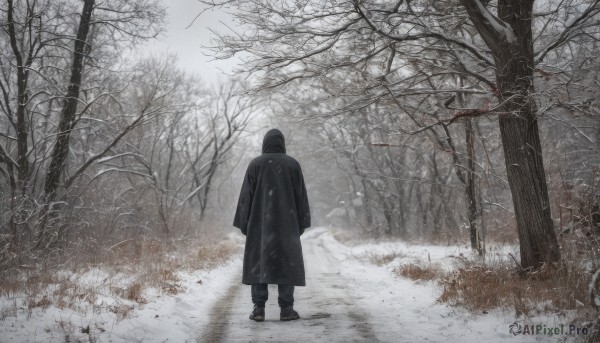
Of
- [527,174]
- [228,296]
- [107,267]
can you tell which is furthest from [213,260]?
[527,174]

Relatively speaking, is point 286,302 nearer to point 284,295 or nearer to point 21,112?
point 284,295

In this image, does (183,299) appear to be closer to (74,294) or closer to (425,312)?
(74,294)

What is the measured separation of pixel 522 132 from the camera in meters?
5.57

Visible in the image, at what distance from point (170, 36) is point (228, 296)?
6524 mm

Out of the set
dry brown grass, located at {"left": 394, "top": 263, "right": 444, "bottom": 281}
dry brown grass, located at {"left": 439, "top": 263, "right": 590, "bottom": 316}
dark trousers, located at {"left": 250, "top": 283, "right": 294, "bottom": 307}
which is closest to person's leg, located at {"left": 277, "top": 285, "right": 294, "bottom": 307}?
dark trousers, located at {"left": 250, "top": 283, "right": 294, "bottom": 307}

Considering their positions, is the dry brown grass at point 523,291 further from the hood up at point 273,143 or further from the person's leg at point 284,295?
the hood up at point 273,143

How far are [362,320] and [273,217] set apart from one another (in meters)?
1.61

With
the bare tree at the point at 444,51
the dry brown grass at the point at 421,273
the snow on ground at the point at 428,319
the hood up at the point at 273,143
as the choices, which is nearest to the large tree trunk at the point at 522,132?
the bare tree at the point at 444,51

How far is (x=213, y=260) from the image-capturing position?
10586 millimetres

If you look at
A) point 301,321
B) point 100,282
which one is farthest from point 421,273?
point 100,282

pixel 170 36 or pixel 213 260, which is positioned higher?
pixel 170 36

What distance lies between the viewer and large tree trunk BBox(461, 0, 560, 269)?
5410 millimetres

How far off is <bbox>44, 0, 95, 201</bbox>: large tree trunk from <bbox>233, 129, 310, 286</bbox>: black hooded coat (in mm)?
5318

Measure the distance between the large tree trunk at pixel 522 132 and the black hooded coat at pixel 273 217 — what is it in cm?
303
